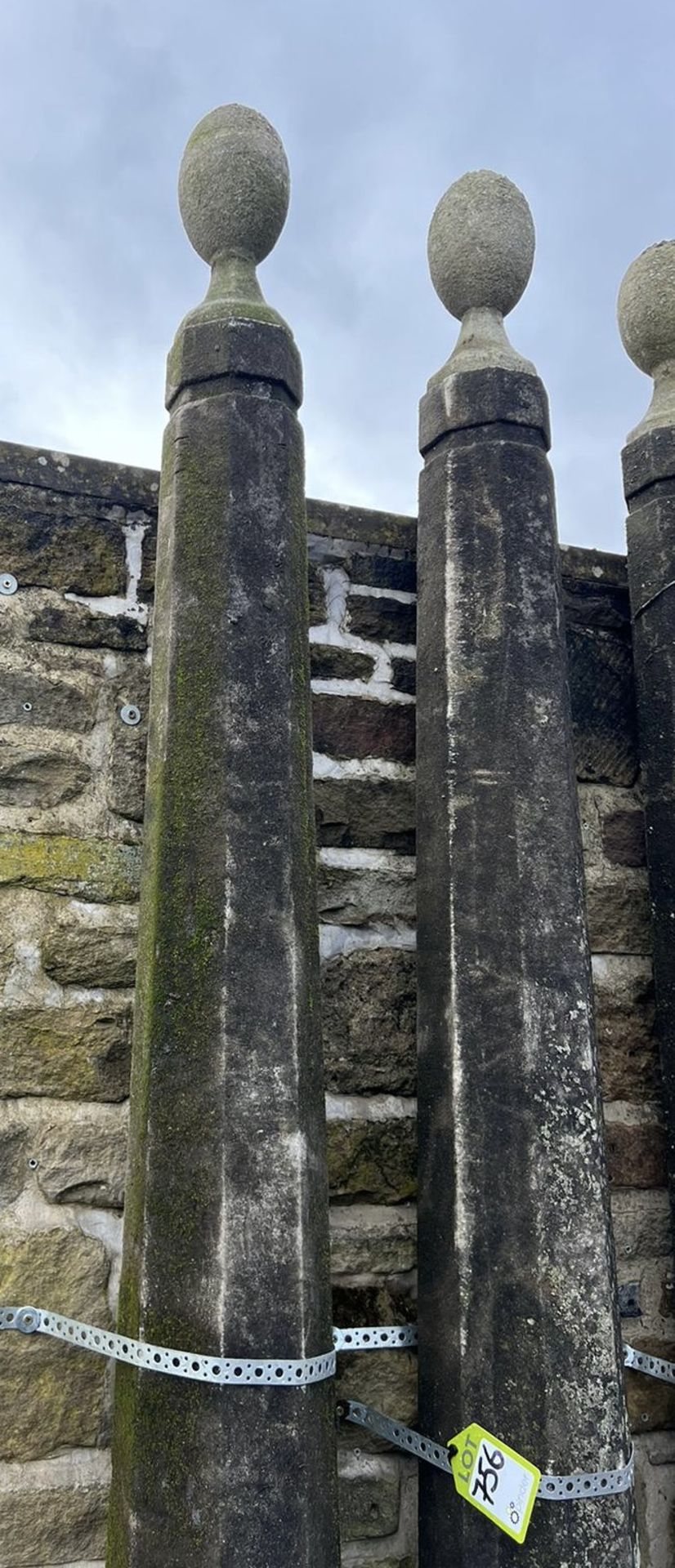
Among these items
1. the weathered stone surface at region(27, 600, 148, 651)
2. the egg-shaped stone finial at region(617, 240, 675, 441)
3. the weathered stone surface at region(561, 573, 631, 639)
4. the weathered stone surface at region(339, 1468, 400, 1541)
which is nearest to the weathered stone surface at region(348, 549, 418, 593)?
the weathered stone surface at region(561, 573, 631, 639)

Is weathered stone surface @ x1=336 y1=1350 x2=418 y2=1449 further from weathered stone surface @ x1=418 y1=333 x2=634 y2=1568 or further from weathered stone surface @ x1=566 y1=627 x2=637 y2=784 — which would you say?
weathered stone surface @ x1=566 y1=627 x2=637 y2=784

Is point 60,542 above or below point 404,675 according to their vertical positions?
above

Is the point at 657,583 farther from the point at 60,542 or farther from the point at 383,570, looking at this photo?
the point at 60,542

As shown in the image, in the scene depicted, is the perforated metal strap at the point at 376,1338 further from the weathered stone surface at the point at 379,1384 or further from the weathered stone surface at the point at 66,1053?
the weathered stone surface at the point at 66,1053

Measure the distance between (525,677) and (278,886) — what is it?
59 cm

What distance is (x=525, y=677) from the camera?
2.08 m

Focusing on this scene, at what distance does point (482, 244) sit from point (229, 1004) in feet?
5.04

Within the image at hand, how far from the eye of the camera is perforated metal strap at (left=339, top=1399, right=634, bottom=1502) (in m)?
1.68

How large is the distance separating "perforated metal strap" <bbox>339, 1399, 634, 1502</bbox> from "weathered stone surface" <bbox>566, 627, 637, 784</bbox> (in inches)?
48.6

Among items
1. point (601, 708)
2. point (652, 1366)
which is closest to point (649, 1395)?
point (652, 1366)

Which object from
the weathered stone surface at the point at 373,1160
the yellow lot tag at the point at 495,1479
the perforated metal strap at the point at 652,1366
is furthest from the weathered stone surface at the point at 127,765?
the perforated metal strap at the point at 652,1366

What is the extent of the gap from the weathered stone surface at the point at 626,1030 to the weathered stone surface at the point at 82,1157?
92cm

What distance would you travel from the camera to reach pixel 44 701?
2.20 meters

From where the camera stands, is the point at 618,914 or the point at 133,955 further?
the point at 618,914
